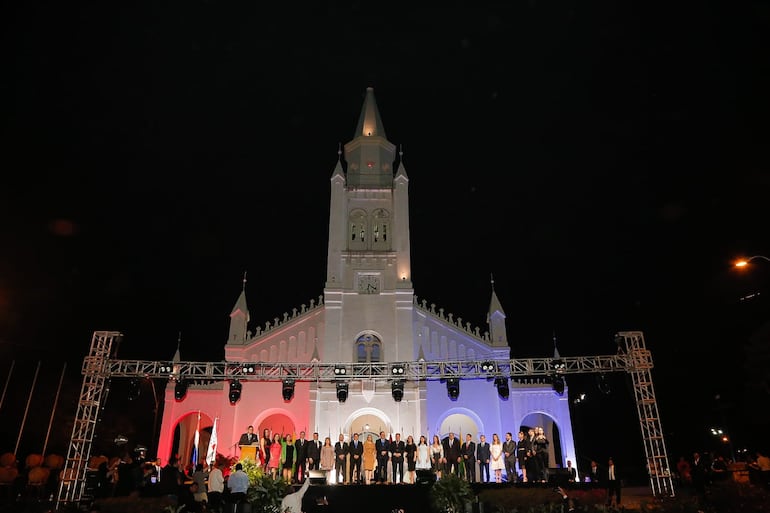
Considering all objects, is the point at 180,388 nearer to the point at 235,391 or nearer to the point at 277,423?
the point at 235,391

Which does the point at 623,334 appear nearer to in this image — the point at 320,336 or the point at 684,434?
the point at 320,336

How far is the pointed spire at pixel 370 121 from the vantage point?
33812 millimetres

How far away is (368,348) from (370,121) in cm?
1460

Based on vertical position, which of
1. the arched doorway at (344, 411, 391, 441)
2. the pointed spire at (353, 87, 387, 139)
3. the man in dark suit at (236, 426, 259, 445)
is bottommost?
the man in dark suit at (236, 426, 259, 445)

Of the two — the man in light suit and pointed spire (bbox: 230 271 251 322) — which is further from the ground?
pointed spire (bbox: 230 271 251 322)

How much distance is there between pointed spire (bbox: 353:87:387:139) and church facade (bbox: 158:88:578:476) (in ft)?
11.3

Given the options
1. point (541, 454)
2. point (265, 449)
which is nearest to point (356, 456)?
point (265, 449)

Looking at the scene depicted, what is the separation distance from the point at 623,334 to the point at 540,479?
238 inches

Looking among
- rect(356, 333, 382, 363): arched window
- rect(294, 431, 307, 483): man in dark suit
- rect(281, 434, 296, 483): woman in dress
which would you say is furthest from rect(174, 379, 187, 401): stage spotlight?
rect(356, 333, 382, 363): arched window

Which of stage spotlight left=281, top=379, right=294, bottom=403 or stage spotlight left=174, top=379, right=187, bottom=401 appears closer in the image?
stage spotlight left=174, top=379, right=187, bottom=401

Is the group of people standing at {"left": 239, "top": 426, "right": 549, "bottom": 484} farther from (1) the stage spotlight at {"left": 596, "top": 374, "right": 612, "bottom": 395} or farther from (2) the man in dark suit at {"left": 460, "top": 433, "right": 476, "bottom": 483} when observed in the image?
(1) the stage spotlight at {"left": 596, "top": 374, "right": 612, "bottom": 395}

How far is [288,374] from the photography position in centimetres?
2205

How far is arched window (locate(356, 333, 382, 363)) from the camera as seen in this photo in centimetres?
2778

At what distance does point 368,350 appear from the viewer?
2788cm
